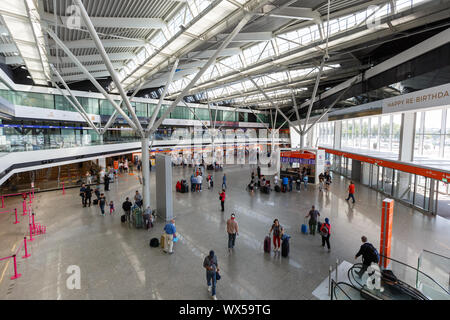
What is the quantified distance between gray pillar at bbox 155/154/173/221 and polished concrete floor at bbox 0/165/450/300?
29.3 inches

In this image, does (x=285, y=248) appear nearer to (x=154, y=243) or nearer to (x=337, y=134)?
(x=154, y=243)

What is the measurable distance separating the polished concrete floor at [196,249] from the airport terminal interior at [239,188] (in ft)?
0.22

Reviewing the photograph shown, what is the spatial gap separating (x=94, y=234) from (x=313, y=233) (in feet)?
31.4

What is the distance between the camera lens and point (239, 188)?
723 inches

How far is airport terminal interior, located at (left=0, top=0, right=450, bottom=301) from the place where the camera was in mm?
6523

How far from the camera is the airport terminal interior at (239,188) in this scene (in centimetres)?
652

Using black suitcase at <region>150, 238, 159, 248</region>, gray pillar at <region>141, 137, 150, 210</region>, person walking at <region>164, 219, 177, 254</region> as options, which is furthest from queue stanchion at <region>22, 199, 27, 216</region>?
person walking at <region>164, 219, 177, 254</region>

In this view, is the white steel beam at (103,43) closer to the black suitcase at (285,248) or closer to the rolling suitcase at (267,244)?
the rolling suitcase at (267,244)

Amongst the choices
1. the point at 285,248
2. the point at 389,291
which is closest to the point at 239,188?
the point at 285,248

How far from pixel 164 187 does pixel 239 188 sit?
8279 millimetres

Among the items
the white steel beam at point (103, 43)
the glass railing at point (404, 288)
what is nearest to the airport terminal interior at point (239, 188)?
the glass railing at point (404, 288)
